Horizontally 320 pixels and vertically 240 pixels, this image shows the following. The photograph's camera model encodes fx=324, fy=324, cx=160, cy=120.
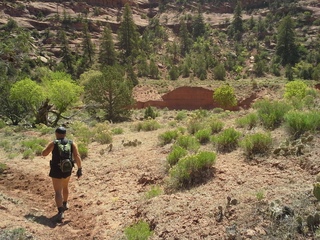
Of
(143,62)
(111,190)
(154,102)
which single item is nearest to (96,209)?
(111,190)

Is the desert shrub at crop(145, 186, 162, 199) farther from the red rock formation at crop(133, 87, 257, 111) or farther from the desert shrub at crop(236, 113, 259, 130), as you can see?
the red rock formation at crop(133, 87, 257, 111)

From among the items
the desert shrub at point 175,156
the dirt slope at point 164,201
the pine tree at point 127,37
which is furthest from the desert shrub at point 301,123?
the pine tree at point 127,37

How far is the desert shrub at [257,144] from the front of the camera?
21.7 ft

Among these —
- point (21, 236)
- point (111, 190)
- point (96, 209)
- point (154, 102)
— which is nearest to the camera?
point (21, 236)

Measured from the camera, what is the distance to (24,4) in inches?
2638

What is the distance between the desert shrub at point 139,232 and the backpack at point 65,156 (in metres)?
1.72

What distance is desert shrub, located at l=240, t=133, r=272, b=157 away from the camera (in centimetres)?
661

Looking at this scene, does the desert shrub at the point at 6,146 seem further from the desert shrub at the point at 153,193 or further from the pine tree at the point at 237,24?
the pine tree at the point at 237,24

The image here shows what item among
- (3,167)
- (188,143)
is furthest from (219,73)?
(3,167)

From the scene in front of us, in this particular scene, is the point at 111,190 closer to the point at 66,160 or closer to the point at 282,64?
the point at 66,160

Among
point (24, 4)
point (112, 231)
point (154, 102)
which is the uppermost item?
point (24, 4)

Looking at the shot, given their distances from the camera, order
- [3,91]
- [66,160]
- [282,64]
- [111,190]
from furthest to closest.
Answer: [282,64] → [3,91] → [111,190] → [66,160]

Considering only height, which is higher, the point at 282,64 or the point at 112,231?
the point at 112,231

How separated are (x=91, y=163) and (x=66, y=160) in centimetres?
361
